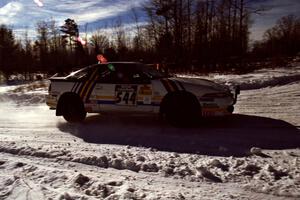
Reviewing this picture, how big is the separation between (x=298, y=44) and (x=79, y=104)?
50.8m

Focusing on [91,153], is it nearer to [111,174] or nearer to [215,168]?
[111,174]

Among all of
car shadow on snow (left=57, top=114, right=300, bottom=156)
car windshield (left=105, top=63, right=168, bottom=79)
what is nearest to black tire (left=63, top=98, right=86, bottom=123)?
car shadow on snow (left=57, top=114, right=300, bottom=156)

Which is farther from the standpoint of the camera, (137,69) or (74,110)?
(74,110)

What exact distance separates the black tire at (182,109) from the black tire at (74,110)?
7.60 feet

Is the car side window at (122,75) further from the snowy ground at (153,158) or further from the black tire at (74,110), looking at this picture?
the snowy ground at (153,158)

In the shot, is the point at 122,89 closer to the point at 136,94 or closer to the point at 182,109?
the point at 136,94

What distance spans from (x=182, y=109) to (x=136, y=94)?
1132 millimetres

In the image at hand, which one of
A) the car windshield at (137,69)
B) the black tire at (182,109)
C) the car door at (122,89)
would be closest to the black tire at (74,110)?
the car door at (122,89)

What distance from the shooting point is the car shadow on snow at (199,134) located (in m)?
5.36

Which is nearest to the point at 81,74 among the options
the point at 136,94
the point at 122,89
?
the point at 122,89

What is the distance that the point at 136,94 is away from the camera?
715cm

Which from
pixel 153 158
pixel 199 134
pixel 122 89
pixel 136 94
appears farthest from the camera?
pixel 122 89

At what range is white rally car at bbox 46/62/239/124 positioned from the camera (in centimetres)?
673

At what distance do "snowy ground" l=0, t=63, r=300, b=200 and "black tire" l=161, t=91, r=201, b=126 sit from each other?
21 cm
